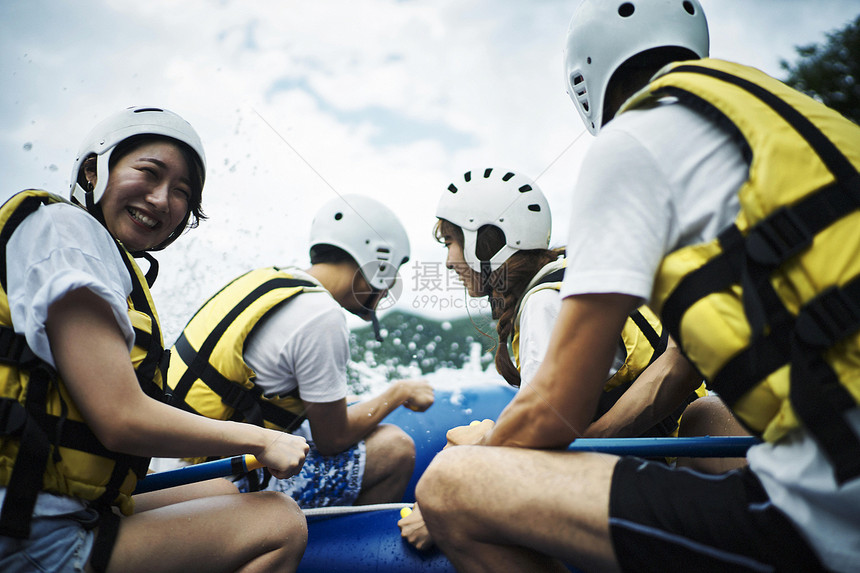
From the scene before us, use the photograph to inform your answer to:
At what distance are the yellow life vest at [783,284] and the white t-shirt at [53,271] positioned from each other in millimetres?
1397

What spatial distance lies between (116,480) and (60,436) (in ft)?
0.76

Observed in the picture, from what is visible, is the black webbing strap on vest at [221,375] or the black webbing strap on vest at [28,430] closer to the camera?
the black webbing strap on vest at [28,430]

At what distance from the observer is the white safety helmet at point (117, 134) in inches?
78.8

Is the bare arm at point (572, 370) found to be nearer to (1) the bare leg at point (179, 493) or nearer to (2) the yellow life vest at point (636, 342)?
(2) the yellow life vest at point (636, 342)

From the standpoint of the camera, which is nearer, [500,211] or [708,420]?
[708,420]

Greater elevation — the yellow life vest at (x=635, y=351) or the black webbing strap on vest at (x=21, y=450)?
the black webbing strap on vest at (x=21, y=450)

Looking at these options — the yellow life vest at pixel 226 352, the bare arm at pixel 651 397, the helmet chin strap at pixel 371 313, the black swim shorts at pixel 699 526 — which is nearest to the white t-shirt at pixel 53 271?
the yellow life vest at pixel 226 352

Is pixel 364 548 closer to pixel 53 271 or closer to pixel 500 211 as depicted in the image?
pixel 53 271

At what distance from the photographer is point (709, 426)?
257 centimetres

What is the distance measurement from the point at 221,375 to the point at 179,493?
2.21ft

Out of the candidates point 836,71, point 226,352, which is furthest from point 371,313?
point 836,71

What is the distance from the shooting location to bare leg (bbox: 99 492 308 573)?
1.61m

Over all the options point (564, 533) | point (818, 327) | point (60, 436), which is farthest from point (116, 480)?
point (818, 327)

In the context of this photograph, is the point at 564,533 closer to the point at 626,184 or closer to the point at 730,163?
the point at 626,184
